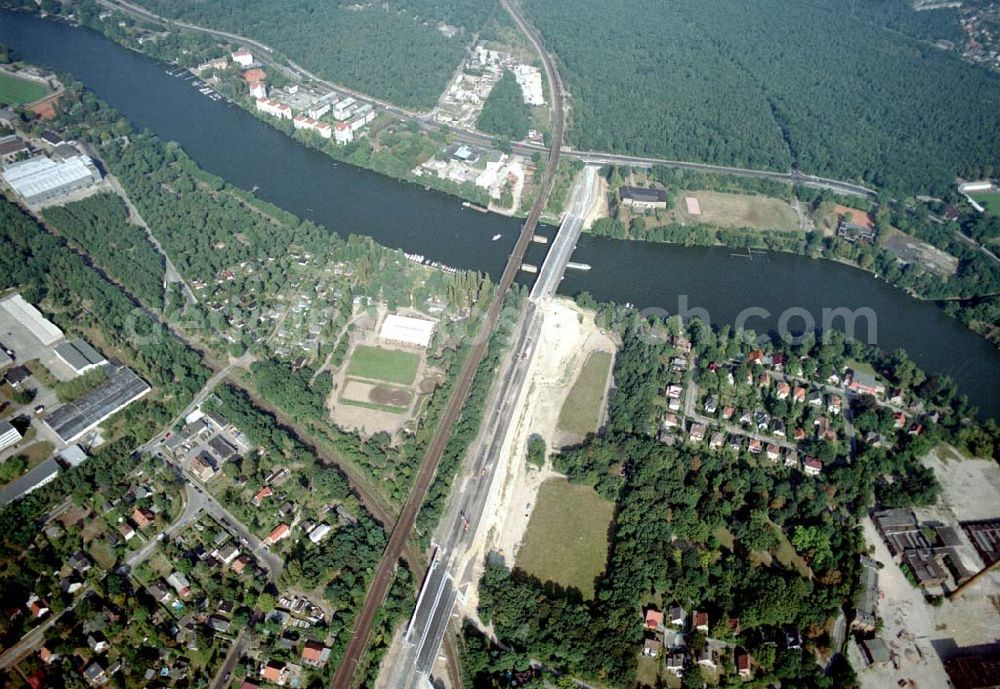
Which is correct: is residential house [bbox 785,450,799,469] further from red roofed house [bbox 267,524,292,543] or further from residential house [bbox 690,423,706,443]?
red roofed house [bbox 267,524,292,543]

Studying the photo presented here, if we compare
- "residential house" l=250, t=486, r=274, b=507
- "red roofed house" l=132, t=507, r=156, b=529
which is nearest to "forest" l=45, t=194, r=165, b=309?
"red roofed house" l=132, t=507, r=156, b=529

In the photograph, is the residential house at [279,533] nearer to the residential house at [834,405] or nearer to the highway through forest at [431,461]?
the highway through forest at [431,461]

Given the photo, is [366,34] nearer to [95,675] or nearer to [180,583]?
[180,583]

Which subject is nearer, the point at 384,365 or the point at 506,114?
the point at 384,365

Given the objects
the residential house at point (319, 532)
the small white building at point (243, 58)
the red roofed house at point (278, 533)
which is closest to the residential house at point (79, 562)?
the red roofed house at point (278, 533)

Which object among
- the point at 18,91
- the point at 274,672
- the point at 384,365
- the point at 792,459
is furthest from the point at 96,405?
the point at 18,91
